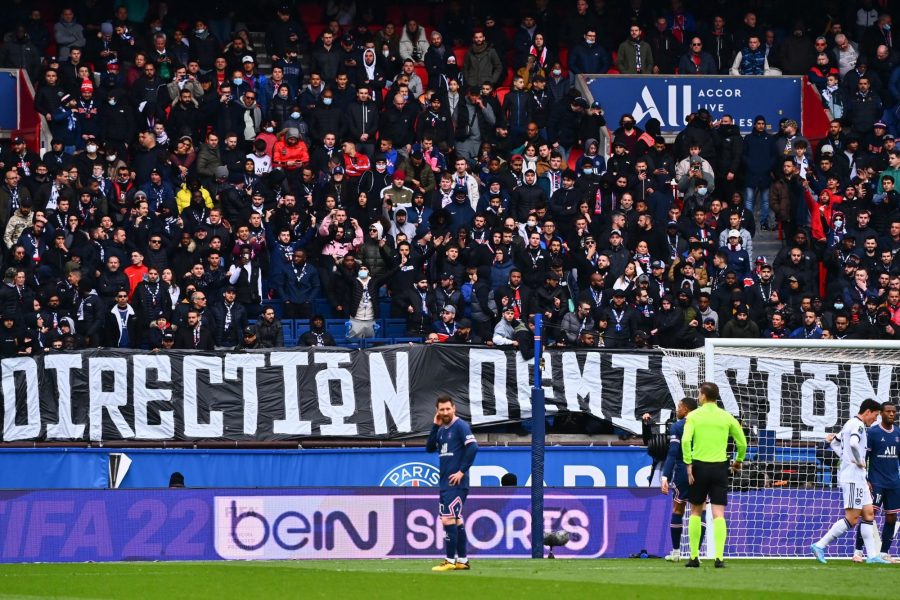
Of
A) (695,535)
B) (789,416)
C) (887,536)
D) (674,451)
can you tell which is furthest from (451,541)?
(789,416)

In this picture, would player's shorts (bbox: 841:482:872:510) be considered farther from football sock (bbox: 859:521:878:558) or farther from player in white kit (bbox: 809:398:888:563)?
football sock (bbox: 859:521:878:558)

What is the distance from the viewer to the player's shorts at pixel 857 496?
17844 mm

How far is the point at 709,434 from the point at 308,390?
327 inches

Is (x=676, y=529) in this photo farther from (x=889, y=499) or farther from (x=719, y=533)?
(x=889, y=499)

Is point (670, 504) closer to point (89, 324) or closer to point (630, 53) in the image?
point (89, 324)

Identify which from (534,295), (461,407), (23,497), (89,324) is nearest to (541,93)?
(534,295)

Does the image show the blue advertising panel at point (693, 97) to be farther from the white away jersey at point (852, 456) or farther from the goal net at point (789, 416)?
the white away jersey at point (852, 456)

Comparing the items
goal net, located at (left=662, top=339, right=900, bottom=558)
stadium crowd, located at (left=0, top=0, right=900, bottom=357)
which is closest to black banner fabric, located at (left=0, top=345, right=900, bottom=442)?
stadium crowd, located at (left=0, top=0, right=900, bottom=357)

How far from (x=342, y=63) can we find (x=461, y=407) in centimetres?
821

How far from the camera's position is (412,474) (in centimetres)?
2214

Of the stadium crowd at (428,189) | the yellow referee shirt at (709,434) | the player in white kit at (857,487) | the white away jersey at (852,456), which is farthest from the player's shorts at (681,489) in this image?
the stadium crowd at (428,189)

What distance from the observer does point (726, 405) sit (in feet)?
69.5

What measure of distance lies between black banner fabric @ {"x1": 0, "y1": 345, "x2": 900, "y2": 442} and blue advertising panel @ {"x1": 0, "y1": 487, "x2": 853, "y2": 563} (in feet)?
11.0

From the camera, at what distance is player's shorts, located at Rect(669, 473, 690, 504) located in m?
17.8
